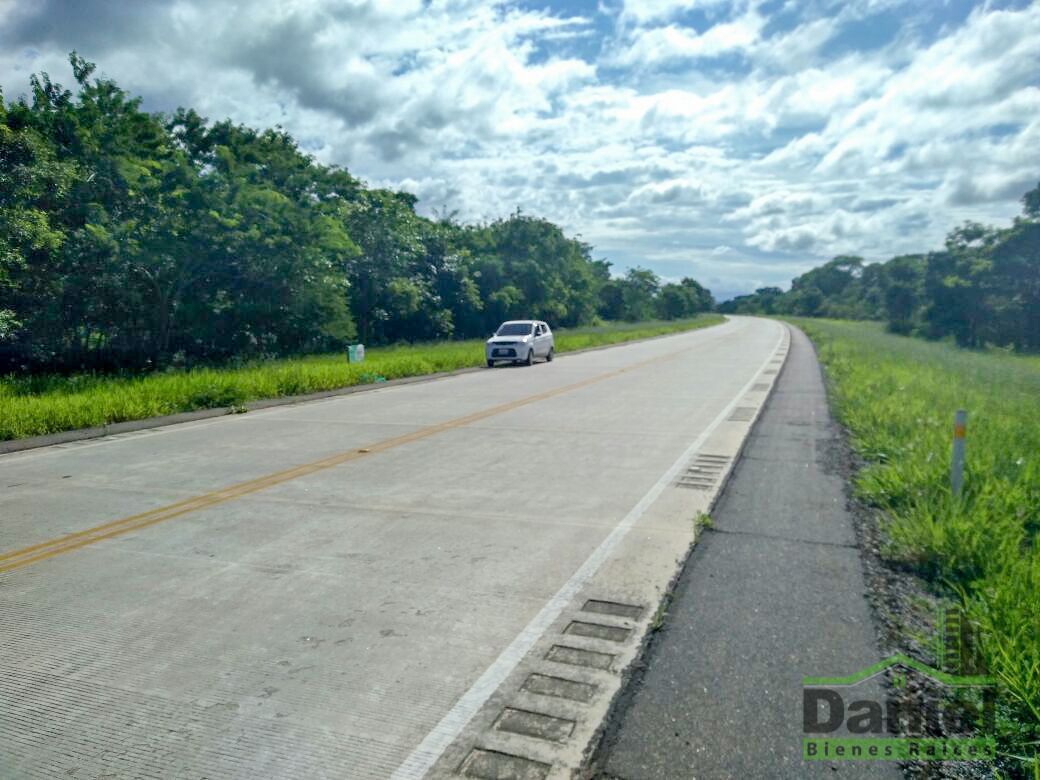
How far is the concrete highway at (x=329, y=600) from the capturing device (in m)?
3.35

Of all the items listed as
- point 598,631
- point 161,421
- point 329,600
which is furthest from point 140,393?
point 598,631

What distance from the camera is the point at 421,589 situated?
5137 mm

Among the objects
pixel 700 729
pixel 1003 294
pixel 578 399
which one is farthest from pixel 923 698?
pixel 1003 294

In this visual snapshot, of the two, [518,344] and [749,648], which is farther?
[518,344]

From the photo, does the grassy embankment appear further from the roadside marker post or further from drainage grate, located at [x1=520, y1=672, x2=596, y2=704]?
drainage grate, located at [x1=520, y1=672, x2=596, y2=704]

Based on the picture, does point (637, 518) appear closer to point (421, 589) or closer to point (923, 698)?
point (421, 589)

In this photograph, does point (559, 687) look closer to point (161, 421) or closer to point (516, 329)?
point (161, 421)

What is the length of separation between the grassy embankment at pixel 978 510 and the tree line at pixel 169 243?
16.9 metres

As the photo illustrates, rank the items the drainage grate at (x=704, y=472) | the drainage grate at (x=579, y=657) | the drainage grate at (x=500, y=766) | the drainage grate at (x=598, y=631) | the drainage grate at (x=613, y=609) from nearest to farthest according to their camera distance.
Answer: the drainage grate at (x=500, y=766) < the drainage grate at (x=579, y=657) < the drainage grate at (x=598, y=631) < the drainage grate at (x=613, y=609) < the drainage grate at (x=704, y=472)

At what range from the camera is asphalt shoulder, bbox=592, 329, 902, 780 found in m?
3.23

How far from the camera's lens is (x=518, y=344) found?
2728cm

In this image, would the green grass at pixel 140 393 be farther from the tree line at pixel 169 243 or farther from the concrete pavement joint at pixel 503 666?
the concrete pavement joint at pixel 503 666

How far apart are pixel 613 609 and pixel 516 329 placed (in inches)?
966

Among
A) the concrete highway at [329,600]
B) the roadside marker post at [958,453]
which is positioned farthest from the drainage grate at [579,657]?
the roadside marker post at [958,453]
